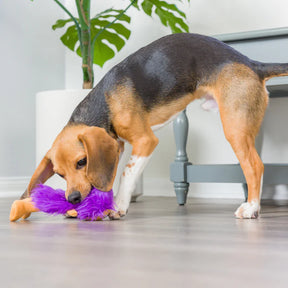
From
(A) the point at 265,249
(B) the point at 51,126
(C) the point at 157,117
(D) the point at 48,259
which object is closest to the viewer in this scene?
(D) the point at 48,259

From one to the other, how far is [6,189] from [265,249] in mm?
2533

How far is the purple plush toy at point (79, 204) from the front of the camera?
1696mm

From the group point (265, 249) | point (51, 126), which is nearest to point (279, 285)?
point (265, 249)

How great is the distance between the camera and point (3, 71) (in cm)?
331

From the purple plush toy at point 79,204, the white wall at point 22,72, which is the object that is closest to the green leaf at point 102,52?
the white wall at point 22,72

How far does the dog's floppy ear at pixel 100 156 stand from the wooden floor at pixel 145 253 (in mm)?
160

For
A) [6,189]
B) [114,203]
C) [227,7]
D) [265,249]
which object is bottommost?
[6,189]

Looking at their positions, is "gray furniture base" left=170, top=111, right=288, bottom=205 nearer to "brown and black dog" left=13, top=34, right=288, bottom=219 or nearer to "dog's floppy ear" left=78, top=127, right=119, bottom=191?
"brown and black dog" left=13, top=34, right=288, bottom=219

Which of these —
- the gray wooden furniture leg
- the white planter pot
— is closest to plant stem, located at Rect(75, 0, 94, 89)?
the white planter pot

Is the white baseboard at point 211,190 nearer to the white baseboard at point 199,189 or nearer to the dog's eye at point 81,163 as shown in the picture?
the white baseboard at point 199,189

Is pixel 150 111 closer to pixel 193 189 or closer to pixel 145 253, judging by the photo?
pixel 145 253

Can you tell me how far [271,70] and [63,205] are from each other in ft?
3.30

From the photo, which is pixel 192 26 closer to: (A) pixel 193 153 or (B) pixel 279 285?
(A) pixel 193 153

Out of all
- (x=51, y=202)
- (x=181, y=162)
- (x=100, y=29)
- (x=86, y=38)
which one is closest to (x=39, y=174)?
(x=51, y=202)
